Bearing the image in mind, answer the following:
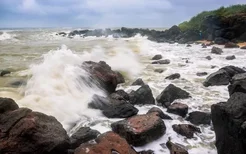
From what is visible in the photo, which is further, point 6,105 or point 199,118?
point 199,118

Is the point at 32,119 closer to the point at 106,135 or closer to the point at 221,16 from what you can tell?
the point at 106,135

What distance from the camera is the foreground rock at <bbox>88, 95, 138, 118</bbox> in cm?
647

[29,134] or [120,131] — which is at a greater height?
[29,134]

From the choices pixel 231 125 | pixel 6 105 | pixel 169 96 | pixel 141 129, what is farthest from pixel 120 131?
pixel 169 96

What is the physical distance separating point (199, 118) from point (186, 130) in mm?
764

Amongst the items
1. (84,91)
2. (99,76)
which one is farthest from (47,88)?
(99,76)

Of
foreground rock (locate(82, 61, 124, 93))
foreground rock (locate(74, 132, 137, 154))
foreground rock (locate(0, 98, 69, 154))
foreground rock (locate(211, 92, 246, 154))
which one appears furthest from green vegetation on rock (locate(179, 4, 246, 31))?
foreground rock (locate(0, 98, 69, 154))

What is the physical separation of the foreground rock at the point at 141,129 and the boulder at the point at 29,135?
1.17m

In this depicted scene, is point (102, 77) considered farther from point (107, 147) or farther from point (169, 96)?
point (107, 147)

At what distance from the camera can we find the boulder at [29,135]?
13.6 ft

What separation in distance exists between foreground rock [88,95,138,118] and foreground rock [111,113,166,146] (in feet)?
3.22

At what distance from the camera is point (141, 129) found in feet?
16.4

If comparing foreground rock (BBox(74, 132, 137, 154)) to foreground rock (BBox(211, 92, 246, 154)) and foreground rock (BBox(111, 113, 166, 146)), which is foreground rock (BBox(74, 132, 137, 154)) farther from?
foreground rock (BBox(211, 92, 246, 154))

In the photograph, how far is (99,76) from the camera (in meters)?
8.99
